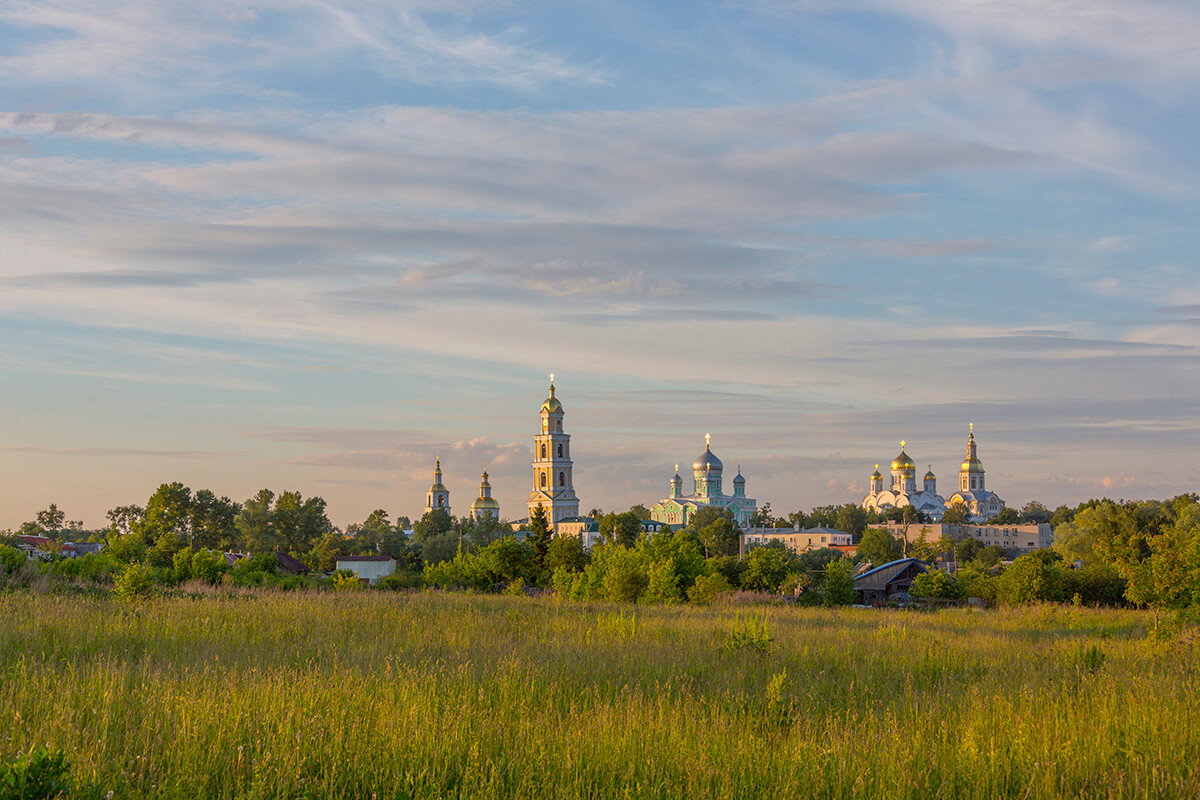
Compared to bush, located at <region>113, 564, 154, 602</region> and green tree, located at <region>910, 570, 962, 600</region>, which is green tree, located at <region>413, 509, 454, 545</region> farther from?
bush, located at <region>113, 564, 154, 602</region>

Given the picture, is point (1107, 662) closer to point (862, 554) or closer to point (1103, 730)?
point (1103, 730)

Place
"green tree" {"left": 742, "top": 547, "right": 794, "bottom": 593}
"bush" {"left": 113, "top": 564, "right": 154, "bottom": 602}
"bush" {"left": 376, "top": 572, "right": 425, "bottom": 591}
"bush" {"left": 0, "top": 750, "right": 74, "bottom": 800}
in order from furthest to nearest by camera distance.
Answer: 1. "bush" {"left": 376, "top": 572, "right": 425, "bottom": 591}
2. "green tree" {"left": 742, "top": 547, "right": 794, "bottom": 593}
3. "bush" {"left": 113, "top": 564, "right": 154, "bottom": 602}
4. "bush" {"left": 0, "top": 750, "right": 74, "bottom": 800}

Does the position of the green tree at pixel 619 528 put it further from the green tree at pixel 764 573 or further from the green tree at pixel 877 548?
the green tree at pixel 877 548

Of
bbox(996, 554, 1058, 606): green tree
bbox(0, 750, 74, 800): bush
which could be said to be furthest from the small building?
bbox(0, 750, 74, 800): bush

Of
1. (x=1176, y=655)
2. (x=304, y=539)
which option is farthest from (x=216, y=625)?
(x=304, y=539)

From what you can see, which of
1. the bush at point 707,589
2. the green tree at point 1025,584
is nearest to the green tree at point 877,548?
the green tree at point 1025,584

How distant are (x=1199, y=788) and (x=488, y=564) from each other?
127 ft

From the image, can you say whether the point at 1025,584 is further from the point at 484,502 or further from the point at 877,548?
the point at 484,502

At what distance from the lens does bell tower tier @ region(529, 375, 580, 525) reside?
15388 centimetres

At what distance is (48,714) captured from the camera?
758cm

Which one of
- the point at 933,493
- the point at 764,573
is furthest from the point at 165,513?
the point at 933,493

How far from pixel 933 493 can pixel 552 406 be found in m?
78.9

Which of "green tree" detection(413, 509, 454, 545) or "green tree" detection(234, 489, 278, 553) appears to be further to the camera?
"green tree" detection(413, 509, 454, 545)

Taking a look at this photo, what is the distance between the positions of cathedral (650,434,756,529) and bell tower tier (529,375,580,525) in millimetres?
24980
